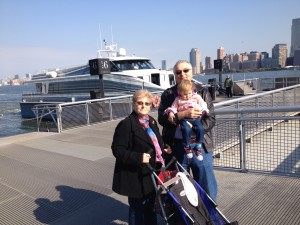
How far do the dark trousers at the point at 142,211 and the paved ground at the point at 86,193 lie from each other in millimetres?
812

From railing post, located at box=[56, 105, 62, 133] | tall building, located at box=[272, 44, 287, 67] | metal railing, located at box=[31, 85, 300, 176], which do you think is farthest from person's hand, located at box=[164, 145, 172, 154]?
tall building, located at box=[272, 44, 287, 67]

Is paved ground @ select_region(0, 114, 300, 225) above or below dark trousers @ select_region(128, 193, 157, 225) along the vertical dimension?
below

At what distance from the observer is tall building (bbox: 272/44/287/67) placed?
100175 millimetres

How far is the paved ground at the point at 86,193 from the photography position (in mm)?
3759

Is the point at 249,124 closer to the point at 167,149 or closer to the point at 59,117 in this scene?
the point at 167,149

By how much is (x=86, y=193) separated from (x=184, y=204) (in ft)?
8.58

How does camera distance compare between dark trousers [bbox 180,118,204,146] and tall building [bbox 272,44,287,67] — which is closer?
dark trousers [bbox 180,118,204,146]

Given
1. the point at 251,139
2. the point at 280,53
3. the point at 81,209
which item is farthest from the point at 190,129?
the point at 280,53

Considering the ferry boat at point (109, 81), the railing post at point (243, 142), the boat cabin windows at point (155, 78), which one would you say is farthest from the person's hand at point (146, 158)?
the boat cabin windows at point (155, 78)

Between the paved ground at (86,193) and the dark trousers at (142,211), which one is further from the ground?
the dark trousers at (142,211)

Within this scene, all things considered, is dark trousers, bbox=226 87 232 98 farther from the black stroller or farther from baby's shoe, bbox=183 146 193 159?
the black stroller

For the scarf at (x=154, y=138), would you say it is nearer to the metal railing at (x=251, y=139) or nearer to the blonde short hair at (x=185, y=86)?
the blonde short hair at (x=185, y=86)

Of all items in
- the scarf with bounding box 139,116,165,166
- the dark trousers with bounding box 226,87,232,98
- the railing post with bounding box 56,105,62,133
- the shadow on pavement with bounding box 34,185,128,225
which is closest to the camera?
the scarf with bounding box 139,116,165,166

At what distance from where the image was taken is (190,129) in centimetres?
288
